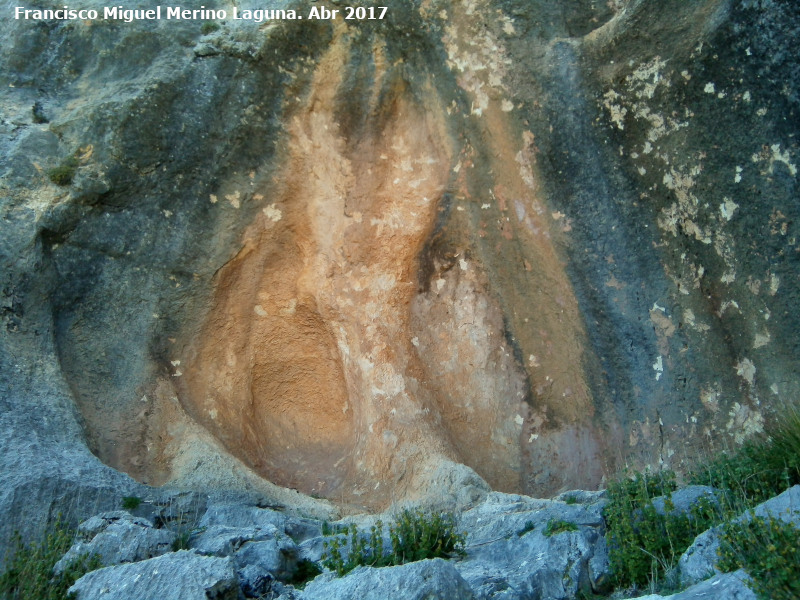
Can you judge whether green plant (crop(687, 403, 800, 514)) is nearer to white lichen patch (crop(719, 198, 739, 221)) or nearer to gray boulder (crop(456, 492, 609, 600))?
gray boulder (crop(456, 492, 609, 600))

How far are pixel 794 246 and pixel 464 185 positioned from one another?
263 centimetres

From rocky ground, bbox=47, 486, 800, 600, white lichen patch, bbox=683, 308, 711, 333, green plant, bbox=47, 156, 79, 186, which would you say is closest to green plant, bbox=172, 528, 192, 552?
rocky ground, bbox=47, 486, 800, 600

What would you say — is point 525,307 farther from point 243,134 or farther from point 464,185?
point 243,134

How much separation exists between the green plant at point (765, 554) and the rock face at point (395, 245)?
244 cm

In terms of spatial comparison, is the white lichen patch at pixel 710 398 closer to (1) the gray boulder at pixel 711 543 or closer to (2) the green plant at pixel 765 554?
(1) the gray boulder at pixel 711 543

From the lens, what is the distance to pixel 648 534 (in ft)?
15.2

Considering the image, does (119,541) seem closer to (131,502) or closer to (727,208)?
(131,502)

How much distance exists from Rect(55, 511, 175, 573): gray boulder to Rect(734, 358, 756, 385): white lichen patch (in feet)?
13.3

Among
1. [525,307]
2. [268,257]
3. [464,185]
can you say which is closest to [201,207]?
[268,257]

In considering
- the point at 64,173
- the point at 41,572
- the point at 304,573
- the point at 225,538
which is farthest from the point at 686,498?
the point at 64,173

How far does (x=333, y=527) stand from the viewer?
20.7 ft

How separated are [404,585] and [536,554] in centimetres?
121

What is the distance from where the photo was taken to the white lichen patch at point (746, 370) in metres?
Answer: 6.30

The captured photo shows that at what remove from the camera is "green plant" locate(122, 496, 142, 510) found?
20.2 feet
